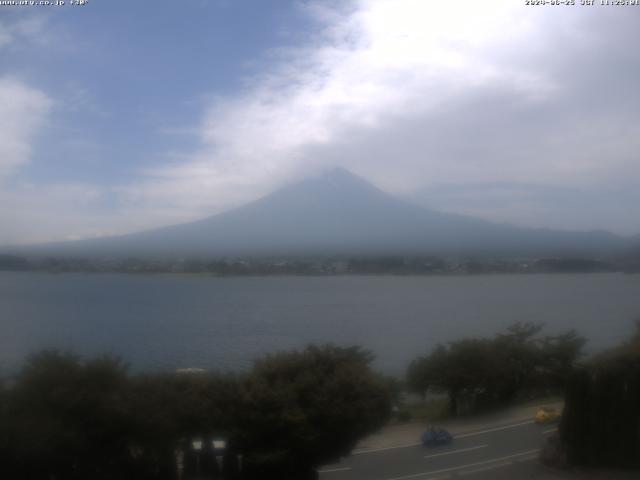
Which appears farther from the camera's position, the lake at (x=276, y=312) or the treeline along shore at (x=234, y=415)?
the lake at (x=276, y=312)

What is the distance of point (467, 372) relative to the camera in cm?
965

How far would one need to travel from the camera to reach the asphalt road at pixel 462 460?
6.88m

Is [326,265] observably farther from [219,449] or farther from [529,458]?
[219,449]

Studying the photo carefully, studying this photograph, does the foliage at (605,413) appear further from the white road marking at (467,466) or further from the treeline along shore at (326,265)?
the treeline along shore at (326,265)

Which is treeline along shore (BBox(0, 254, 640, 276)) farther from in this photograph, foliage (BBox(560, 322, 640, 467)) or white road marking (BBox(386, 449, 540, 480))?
white road marking (BBox(386, 449, 540, 480))

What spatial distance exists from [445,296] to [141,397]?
37.8 ft

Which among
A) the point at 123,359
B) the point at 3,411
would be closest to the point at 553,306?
the point at 123,359

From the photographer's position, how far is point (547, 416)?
26.7ft

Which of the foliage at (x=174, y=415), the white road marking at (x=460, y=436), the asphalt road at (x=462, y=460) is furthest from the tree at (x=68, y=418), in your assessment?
the white road marking at (x=460, y=436)

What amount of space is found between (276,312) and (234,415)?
783 cm

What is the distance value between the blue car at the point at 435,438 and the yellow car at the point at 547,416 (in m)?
1.29

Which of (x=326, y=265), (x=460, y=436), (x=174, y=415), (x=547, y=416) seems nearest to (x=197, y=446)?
(x=174, y=415)

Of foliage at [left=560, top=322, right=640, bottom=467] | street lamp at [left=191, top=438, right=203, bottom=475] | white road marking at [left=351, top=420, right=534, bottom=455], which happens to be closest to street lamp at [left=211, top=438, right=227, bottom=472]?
street lamp at [left=191, top=438, right=203, bottom=475]

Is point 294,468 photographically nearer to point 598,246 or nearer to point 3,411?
point 3,411
